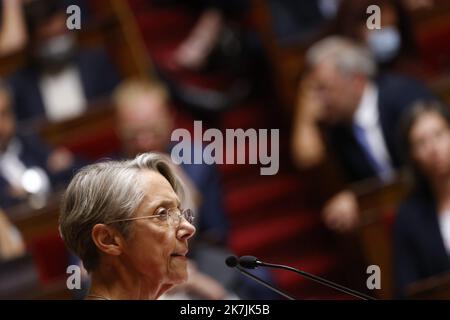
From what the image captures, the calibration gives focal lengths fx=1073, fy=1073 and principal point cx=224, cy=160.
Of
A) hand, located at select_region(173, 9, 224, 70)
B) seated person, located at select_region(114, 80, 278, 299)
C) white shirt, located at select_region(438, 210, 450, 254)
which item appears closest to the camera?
seated person, located at select_region(114, 80, 278, 299)

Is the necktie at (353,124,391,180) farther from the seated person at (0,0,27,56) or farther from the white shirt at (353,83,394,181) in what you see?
the seated person at (0,0,27,56)

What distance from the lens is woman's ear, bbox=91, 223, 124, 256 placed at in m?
1.38

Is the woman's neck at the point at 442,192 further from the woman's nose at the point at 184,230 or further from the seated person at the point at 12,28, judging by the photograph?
the seated person at the point at 12,28

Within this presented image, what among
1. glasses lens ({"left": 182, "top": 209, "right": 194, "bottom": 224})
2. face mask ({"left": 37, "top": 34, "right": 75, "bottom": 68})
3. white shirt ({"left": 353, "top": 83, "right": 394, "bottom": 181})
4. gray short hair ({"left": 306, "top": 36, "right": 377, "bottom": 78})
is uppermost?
face mask ({"left": 37, "top": 34, "right": 75, "bottom": 68})

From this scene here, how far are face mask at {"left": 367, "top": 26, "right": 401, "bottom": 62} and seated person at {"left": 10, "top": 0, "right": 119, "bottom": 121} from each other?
0.57 meters

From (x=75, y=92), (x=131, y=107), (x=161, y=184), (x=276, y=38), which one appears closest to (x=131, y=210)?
(x=161, y=184)

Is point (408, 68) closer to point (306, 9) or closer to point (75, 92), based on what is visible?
point (306, 9)

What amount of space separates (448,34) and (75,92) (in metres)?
0.83

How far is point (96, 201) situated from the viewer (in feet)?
4.50

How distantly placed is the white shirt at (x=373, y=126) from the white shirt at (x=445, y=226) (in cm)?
16

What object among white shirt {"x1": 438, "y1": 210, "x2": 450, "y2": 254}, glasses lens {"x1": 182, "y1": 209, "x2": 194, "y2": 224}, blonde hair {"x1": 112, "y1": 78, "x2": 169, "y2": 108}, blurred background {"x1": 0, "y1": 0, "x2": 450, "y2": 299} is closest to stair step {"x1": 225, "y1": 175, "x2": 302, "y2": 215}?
blurred background {"x1": 0, "y1": 0, "x2": 450, "y2": 299}

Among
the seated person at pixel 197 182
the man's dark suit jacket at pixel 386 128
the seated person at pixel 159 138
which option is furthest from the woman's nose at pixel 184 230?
the man's dark suit jacket at pixel 386 128

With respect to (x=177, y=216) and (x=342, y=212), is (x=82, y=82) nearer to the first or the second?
(x=342, y=212)

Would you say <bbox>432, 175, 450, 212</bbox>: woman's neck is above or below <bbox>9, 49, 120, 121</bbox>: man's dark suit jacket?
below
